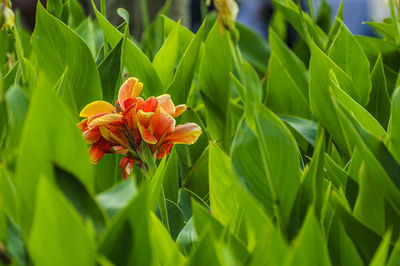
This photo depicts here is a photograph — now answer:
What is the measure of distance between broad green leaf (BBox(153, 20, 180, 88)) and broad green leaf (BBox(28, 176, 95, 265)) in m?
0.60

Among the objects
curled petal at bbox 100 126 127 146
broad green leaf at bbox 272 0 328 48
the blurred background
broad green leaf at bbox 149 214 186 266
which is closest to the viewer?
broad green leaf at bbox 149 214 186 266

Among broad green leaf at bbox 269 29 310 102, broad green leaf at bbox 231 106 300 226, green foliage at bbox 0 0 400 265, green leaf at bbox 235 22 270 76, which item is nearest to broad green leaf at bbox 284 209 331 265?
green foliage at bbox 0 0 400 265

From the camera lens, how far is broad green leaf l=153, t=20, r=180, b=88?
39.0 inches

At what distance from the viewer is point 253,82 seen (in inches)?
21.2

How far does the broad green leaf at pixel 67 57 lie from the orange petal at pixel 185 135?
8.0 inches

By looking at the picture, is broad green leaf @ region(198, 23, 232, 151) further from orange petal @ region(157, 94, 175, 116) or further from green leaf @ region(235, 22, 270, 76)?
green leaf @ region(235, 22, 270, 76)

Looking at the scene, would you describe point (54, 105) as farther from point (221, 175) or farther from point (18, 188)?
point (221, 175)

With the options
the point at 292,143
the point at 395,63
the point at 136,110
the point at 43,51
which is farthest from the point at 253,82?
the point at 395,63

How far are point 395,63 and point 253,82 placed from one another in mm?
743

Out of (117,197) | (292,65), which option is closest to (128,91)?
(117,197)

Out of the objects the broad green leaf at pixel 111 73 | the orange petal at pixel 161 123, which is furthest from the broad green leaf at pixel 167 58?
the orange petal at pixel 161 123

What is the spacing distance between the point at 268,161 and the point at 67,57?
0.45m

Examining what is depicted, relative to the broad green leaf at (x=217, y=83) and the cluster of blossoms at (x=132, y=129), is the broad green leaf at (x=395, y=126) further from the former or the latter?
the broad green leaf at (x=217, y=83)

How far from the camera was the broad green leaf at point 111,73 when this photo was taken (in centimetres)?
88
